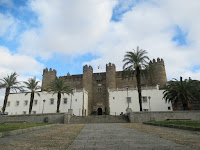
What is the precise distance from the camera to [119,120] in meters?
22.2

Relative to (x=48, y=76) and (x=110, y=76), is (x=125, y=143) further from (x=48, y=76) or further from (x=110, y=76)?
(x=48, y=76)

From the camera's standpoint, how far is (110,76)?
123 feet

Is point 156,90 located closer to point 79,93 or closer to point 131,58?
point 131,58

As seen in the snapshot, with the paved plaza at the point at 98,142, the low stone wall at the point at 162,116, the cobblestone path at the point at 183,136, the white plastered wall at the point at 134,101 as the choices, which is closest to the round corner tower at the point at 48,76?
the white plastered wall at the point at 134,101

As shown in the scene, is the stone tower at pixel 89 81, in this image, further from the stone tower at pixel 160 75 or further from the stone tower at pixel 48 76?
the stone tower at pixel 160 75

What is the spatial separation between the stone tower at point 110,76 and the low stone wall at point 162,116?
51.1 ft

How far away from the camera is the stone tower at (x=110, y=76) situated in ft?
121

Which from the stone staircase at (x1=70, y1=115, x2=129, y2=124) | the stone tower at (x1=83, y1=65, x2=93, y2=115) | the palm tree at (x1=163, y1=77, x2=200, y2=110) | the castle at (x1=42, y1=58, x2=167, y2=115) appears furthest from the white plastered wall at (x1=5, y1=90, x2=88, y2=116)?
the palm tree at (x1=163, y1=77, x2=200, y2=110)

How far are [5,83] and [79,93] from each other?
15.4 meters

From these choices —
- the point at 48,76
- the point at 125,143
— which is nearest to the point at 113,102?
the point at 48,76

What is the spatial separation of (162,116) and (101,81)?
21.0m

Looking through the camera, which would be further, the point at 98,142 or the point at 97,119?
the point at 97,119

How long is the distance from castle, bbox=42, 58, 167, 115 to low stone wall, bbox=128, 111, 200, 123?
44.0 feet

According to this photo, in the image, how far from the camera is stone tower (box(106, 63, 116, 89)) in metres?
36.8
